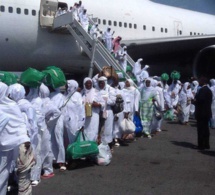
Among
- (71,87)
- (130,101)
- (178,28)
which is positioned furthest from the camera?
Answer: (178,28)

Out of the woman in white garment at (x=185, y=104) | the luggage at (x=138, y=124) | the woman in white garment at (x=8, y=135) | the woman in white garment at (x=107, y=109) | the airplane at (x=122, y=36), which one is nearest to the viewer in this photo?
the woman in white garment at (x=8, y=135)

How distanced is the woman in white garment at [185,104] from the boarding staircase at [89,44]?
172cm

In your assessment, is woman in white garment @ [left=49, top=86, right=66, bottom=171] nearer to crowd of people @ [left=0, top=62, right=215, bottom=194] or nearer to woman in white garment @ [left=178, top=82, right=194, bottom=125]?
crowd of people @ [left=0, top=62, right=215, bottom=194]

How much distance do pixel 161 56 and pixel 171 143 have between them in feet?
34.1

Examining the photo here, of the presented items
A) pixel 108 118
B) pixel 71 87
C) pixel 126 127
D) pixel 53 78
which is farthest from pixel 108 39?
pixel 53 78

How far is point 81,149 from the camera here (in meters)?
6.11

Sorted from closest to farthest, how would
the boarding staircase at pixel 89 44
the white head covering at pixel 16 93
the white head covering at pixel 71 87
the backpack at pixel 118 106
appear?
the white head covering at pixel 16 93
the white head covering at pixel 71 87
the backpack at pixel 118 106
the boarding staircase at pixel 89 44

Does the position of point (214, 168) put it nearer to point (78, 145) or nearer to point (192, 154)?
point (192, 154)

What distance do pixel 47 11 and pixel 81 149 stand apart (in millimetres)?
8169

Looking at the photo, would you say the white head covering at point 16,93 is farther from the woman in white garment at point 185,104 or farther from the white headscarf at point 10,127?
the woman in white garment at point 185,104

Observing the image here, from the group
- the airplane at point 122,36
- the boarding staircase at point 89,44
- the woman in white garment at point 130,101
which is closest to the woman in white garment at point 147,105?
the woman in white garment at point 130,101

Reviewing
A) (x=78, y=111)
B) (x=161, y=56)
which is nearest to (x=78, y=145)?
(x=78, y=111)

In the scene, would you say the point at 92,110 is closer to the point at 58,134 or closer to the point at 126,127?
the point at 58,134

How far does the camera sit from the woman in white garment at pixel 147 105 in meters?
9.28
